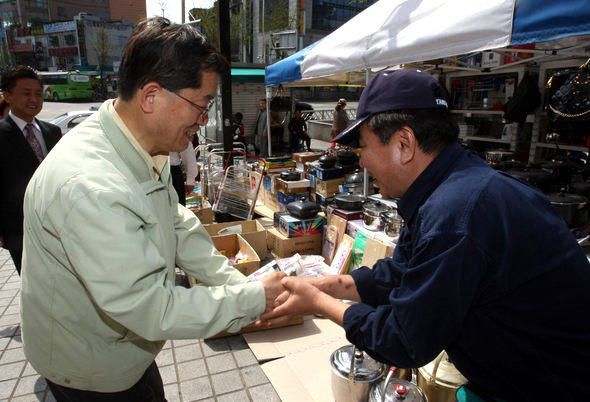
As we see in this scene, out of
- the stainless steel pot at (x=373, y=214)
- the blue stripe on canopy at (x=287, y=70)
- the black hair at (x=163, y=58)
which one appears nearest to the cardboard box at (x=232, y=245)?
the stainless steel pot at (x=373, y=214)

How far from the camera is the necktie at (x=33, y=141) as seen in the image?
358cm

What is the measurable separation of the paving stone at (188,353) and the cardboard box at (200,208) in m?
2.69

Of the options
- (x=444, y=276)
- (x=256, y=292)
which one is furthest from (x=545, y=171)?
(x=256, y=292)

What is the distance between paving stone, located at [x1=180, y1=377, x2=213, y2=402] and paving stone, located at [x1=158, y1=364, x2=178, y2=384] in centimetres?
10

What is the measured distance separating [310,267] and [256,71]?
1204 centimetres

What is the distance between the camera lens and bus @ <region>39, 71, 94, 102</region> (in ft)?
118

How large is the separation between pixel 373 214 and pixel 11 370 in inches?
144

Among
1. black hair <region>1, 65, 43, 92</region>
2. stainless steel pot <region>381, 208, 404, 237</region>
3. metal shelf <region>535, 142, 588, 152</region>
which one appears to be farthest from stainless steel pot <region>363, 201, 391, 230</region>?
black hair <region>1, 65, 43, 92</region>

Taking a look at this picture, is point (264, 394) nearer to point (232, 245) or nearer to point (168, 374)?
point (168, 374)

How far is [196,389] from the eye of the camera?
9.71ft

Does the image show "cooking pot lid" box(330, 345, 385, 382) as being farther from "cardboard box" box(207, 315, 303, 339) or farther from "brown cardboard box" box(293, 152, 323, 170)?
"brown cardboard box" box(293, 152, 323, 170)

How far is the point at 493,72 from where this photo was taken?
6.29m

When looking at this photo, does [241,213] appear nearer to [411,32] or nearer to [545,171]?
[411,32]

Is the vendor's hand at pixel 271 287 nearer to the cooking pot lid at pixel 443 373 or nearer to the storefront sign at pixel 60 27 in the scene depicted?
the cooking pot lid at pixel 443 373
